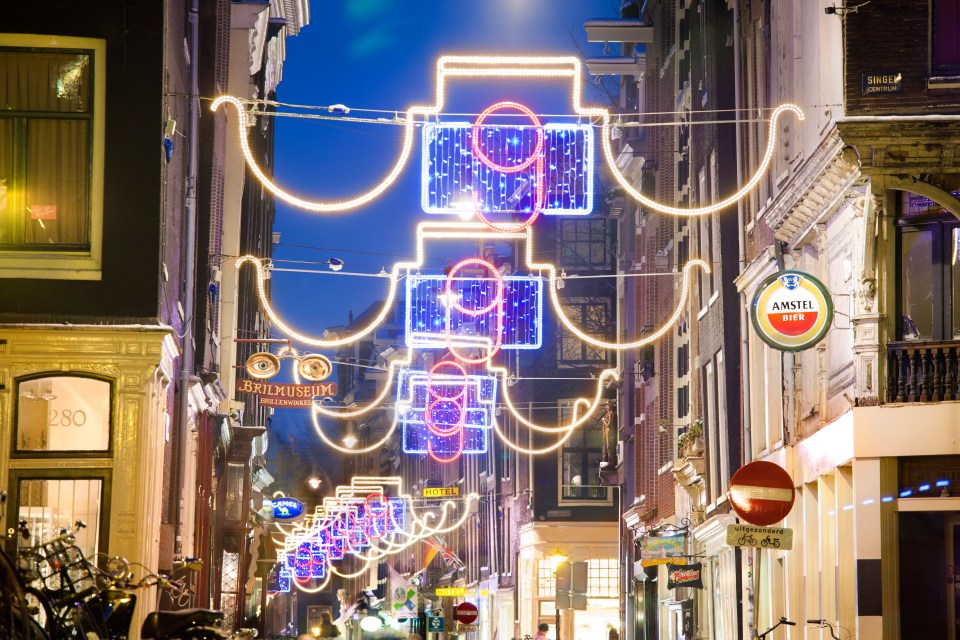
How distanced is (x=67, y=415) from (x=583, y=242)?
132ft

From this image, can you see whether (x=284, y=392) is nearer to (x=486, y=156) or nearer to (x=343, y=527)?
(x=486, y=156)

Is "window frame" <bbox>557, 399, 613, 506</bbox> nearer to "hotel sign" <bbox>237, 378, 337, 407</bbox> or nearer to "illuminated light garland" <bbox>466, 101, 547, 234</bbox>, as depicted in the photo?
"hotel sign" <bbox>237, 378, 337, 407</bbox>

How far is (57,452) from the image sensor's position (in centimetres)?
1953

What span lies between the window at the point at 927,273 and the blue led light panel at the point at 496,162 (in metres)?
4.37

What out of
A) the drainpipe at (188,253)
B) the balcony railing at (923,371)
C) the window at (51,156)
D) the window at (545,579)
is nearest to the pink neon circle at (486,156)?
the window at (51,156)

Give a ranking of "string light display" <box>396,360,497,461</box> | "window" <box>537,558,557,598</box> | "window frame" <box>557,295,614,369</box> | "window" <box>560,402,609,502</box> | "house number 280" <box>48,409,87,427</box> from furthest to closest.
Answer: "window" <box>537,558,557,598</box>, "window" <box>560,402,609,502</box>, "window frame" <box>557,295,614,369</box>, "string light display" <box>396,360,497,461</box>, "house number 280" <box>48,409,87,427</box>

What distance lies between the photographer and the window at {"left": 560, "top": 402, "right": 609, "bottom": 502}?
58156 millimetres

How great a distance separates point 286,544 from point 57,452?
145 feet

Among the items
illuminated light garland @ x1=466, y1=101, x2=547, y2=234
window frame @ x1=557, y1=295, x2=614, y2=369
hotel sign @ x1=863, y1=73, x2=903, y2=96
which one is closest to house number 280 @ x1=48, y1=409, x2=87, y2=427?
illuminated light garland @ x1=466, y1=101, x2=547, y2=234

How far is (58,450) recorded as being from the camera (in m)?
19.6

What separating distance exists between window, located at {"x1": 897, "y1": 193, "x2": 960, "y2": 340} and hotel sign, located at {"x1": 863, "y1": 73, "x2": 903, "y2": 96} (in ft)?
4.90

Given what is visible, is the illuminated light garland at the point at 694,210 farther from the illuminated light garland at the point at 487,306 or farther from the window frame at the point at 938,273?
the illuminated light garland at the point at 487,306

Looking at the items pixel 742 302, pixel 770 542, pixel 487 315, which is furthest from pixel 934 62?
pixel 487 315

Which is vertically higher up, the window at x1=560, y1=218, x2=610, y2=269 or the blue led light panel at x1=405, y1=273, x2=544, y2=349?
the window at x1=560, y1=218, x2=610, y2=269
